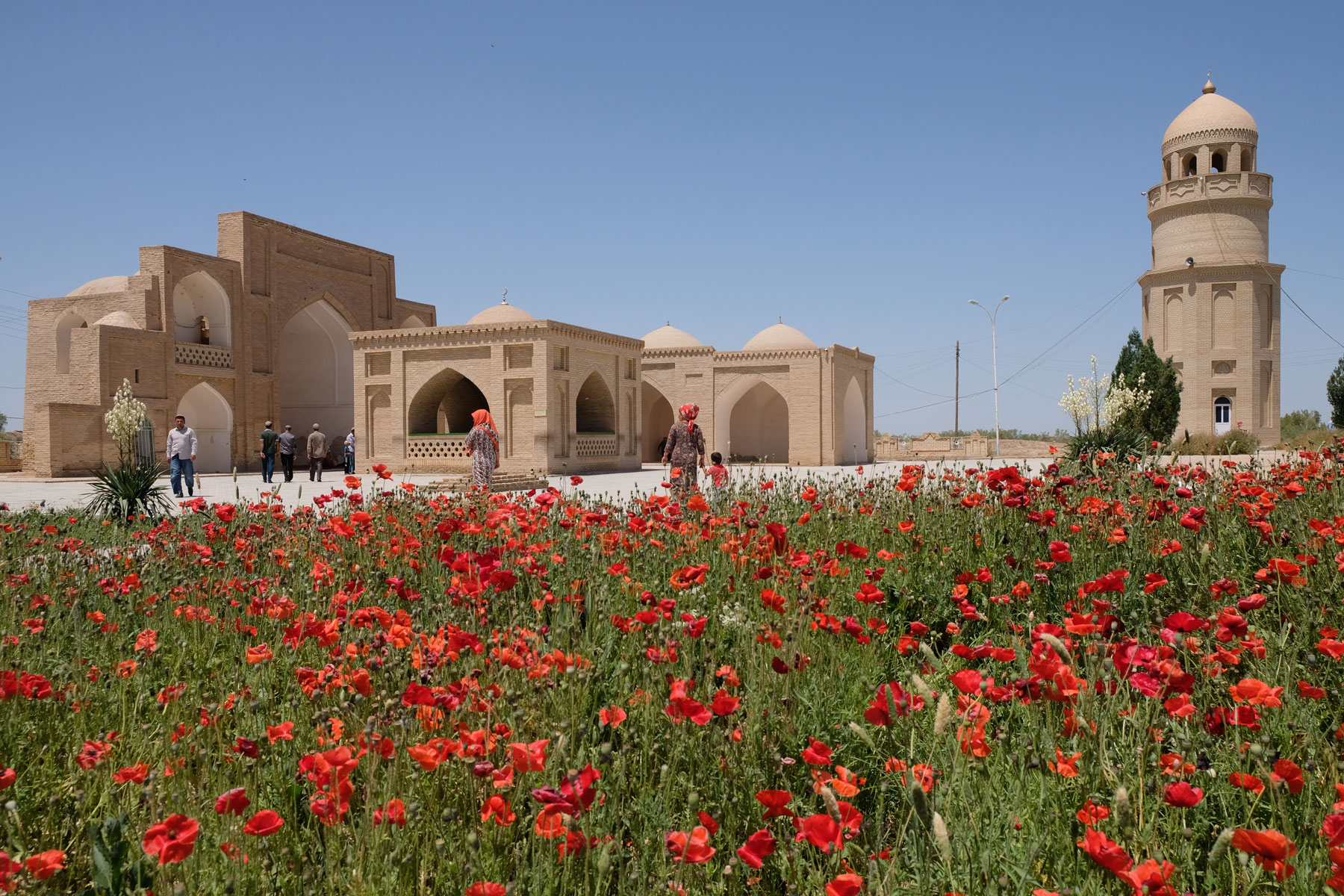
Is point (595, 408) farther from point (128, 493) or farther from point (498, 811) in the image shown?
point (498, 811)

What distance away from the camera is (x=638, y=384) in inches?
1075

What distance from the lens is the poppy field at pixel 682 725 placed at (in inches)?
67.4

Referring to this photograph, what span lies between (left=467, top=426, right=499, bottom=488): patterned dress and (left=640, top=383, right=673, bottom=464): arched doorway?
1994cm

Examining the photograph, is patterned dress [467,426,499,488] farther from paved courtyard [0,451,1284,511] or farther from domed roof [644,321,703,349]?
domed roof [644,321,703,349]

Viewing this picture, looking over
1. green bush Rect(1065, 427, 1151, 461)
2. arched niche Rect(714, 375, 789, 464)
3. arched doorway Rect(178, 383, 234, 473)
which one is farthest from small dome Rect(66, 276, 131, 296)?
green bush Rect(1065, 427, 1151, 461)

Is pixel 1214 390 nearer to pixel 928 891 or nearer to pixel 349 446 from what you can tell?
pixel 349 446

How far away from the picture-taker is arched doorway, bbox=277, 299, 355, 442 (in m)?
30.3

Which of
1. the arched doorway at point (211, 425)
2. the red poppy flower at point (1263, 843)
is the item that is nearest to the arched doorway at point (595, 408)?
the arched doorway at point (211, 425)

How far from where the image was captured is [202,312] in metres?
26.3

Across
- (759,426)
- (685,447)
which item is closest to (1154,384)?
(759,426)

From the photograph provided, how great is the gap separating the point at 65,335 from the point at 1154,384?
33.5m

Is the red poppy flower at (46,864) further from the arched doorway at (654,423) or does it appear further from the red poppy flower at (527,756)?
the arched doorway at (654,423)

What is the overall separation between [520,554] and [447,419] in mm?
25410

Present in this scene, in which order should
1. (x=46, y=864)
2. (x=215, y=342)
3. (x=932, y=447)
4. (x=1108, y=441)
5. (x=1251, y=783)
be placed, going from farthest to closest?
(x=932, y=447), (x=215, y=342), (x=1108, y=441), (x=1251, y=783), (x=46, y=864)
